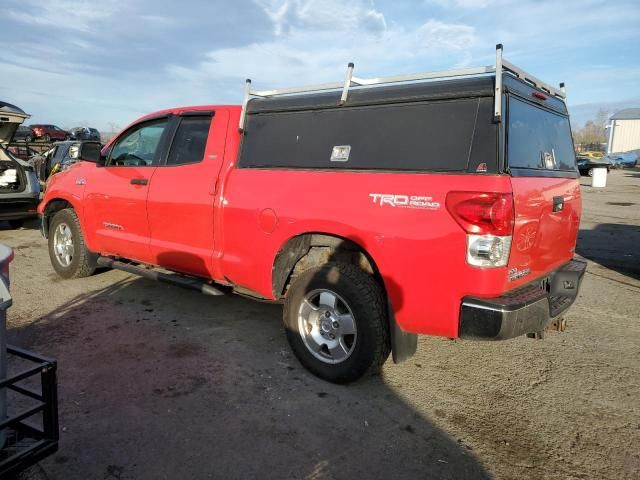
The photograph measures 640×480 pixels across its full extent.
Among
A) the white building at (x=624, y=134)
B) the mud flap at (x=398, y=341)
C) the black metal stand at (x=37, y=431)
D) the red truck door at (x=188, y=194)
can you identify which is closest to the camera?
→ the black metal stand at (x=37, y=431)

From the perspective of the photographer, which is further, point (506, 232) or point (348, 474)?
point (506, 232)

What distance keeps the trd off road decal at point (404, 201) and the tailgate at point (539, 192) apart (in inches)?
18.4

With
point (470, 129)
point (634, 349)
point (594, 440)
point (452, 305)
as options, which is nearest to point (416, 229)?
point (452, 305)

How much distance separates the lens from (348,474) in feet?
8.18

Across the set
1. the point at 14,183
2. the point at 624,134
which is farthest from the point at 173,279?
the point at 624,134

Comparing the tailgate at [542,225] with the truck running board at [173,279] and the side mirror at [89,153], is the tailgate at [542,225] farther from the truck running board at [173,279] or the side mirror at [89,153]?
the side mirror at [89,153]

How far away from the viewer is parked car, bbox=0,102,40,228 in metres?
8.33

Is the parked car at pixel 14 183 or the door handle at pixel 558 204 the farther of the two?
the parked car at pixel 14 183

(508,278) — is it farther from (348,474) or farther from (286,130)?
(286,130)

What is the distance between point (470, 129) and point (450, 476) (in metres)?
1.93

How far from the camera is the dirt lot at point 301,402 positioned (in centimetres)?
258

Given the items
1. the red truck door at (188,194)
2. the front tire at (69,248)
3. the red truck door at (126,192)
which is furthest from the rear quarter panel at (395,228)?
the front tire at (69,248)

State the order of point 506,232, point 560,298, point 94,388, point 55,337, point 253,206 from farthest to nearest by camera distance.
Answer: point 55,337 < point 253,206 < point 560,298 < point 94,388 < point 506,232

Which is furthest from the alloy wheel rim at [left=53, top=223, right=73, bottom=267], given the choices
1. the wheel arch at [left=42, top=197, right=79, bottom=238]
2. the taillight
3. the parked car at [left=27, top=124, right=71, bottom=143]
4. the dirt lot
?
the parked car at [left=27, top=124, right=71, bottom=143]
